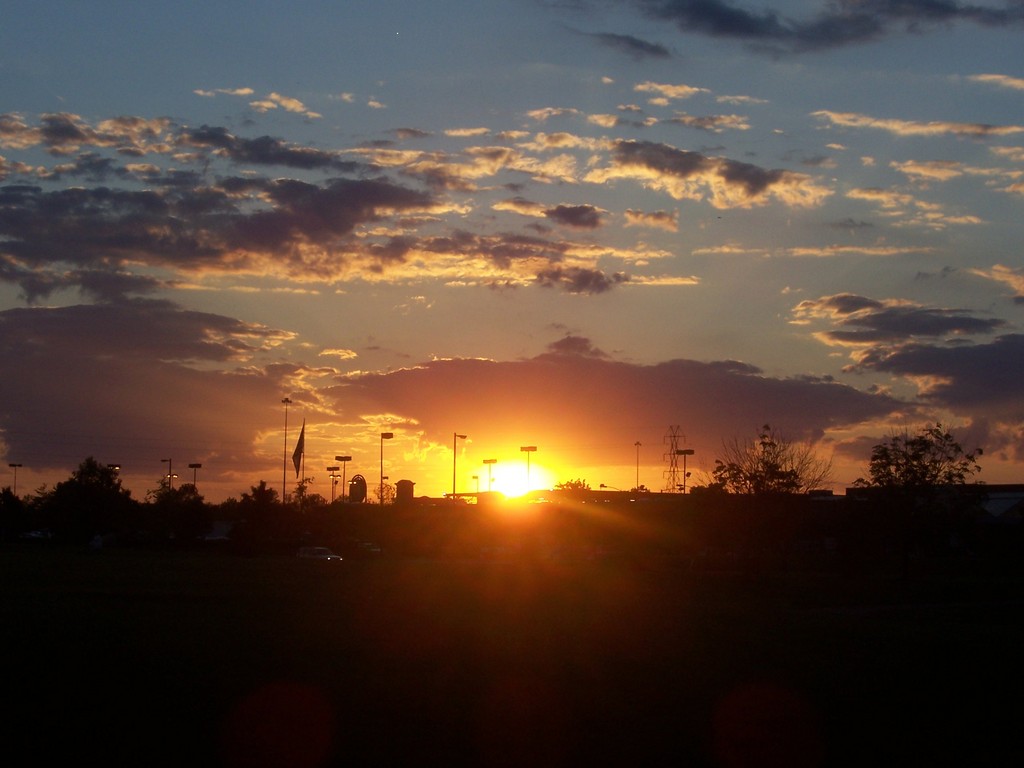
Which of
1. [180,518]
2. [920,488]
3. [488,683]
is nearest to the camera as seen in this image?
[488,683]

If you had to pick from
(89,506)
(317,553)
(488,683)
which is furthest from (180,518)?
(488,683)

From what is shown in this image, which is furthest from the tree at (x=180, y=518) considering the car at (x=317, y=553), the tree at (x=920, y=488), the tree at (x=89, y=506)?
the tree at (x=920, y=488)

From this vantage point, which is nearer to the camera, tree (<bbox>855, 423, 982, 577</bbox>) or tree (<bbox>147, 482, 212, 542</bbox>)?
tree (<bbox>855, 423, 982, 577</bbox>)

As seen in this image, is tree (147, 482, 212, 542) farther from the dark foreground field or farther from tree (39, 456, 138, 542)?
the dark foreground field

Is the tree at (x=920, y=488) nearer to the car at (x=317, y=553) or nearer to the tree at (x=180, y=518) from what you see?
the car at (x=317, y=553)

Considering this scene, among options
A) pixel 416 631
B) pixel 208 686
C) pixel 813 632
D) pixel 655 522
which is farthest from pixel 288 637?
pixel 655 522

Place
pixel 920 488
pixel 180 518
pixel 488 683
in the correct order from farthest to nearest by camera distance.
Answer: pixel 180 518 < pixel 920 488 < pixel 488 683

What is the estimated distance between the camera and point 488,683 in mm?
16031

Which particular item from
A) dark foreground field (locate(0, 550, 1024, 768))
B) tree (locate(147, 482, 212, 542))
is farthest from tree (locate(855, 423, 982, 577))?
tree (locate(147, 482, 212, 542))

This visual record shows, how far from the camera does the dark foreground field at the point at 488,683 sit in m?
12.2

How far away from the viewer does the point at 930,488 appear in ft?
189

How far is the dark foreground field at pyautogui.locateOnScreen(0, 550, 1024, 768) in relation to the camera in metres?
12.2

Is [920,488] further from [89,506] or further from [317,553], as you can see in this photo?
[89,506]

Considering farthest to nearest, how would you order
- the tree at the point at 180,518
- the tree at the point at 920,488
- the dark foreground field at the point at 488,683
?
1. the tree at the point at 180,518
2. the tree at the point at 920,488
3. the dark foreground field at the point at 488,683
